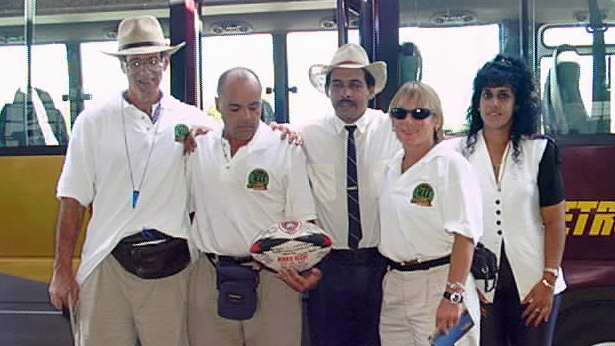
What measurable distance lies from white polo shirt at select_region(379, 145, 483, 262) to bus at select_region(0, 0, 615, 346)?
957 millimetres

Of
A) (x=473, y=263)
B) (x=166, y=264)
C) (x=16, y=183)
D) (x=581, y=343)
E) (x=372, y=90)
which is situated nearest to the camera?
(x=473, y=263)

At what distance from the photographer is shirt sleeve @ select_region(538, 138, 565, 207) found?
287cm

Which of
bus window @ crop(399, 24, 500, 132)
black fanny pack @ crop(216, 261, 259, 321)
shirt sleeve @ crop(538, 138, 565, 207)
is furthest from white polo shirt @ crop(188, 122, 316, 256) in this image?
bus window @ crop(399, 24, 500, 132)

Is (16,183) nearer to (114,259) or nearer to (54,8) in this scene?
(54,8)

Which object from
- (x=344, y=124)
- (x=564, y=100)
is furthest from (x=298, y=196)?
(x=564, y=100)

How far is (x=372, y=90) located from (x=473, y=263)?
1.05m

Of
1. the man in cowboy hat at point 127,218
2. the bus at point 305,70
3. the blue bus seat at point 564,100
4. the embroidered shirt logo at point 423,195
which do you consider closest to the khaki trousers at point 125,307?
the man in cowboy hat at point 127,218

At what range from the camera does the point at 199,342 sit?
3115 millimetres

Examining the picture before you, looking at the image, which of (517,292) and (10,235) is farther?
(10,235)

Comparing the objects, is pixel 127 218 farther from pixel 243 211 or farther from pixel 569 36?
pixel 569 36

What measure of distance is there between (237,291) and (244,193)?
17.1 inches

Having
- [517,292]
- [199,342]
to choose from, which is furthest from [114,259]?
[517,292]

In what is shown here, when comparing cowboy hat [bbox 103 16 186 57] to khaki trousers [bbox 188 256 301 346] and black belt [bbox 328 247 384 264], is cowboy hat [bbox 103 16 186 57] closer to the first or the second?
khaki trousers [bbox 188 256 301 346]

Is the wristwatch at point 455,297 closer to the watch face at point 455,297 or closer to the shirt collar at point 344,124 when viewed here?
the watch face at point 455,297
